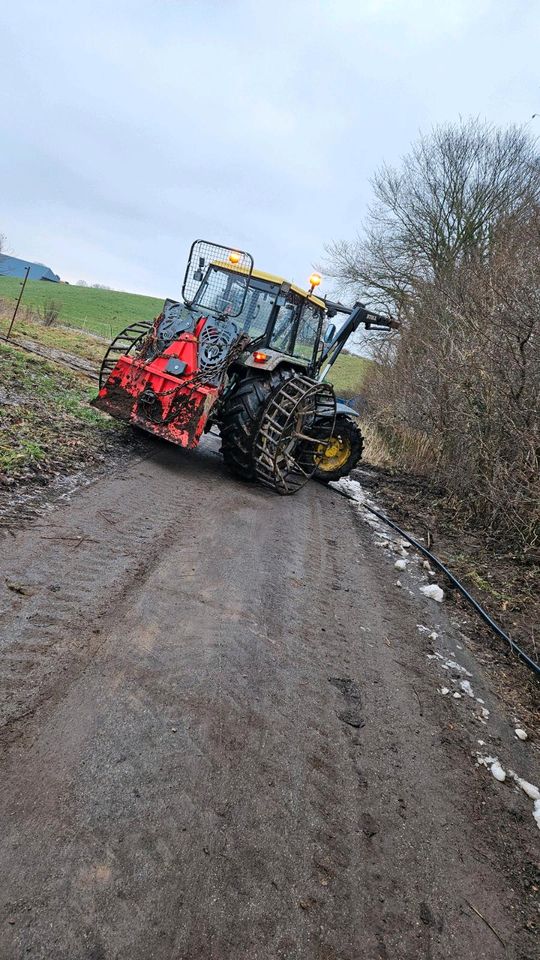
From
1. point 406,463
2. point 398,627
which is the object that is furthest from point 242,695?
point 406,463

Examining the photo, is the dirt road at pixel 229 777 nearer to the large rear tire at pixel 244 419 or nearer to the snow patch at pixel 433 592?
the snow patch at pixel 433 592

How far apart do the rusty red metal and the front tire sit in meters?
2.52

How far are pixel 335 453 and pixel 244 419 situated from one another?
258cm

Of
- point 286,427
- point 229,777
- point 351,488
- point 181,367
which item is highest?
point 181,367

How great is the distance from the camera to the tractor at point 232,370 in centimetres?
603

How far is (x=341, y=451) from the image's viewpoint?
27.5 ft

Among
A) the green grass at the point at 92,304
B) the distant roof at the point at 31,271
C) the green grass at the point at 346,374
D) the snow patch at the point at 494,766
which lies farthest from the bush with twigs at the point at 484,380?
the distant roof at the point at 31,271

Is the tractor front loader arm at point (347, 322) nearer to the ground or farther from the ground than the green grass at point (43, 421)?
farther from the ground

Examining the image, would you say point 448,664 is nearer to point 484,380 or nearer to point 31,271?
point 484,380

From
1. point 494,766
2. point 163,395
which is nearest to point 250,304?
point 163,395

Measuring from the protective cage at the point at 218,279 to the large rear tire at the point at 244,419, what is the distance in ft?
3.68

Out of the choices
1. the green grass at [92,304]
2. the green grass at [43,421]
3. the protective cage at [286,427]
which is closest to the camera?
→ the green grass at [43,421]

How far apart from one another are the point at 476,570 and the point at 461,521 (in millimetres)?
1618

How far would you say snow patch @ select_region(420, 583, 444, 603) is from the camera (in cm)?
466
